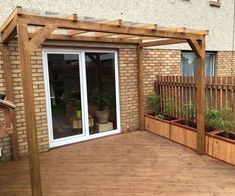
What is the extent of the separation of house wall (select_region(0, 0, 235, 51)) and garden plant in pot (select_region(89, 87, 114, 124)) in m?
1.85

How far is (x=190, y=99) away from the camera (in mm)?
5316

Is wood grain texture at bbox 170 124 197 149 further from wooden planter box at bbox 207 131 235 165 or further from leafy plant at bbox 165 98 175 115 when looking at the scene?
leafy plant at bbox 165 98 175 115

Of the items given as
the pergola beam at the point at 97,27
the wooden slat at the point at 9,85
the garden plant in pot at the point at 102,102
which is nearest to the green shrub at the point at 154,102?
the garden plant in pot at the point at 102,102

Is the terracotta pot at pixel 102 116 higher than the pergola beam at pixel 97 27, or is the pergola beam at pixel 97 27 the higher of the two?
the pergola beam at pixel 97 27

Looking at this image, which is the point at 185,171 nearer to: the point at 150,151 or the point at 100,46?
the point at 150,151

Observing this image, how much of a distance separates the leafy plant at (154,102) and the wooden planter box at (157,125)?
0.90ft

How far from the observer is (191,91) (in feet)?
17.2

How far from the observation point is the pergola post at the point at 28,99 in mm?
2510

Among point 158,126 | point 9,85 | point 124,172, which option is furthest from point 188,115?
point 9,85

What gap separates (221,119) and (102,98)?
112 inches

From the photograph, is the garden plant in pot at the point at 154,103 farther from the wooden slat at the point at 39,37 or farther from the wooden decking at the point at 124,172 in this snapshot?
the wooden slat at the point at 39,37

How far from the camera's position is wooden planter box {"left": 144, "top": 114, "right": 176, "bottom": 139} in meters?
5.45

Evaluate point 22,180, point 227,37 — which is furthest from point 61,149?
point 227,37

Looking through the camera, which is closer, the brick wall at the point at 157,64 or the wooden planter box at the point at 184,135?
the wooden planter box at the point at 184,135
